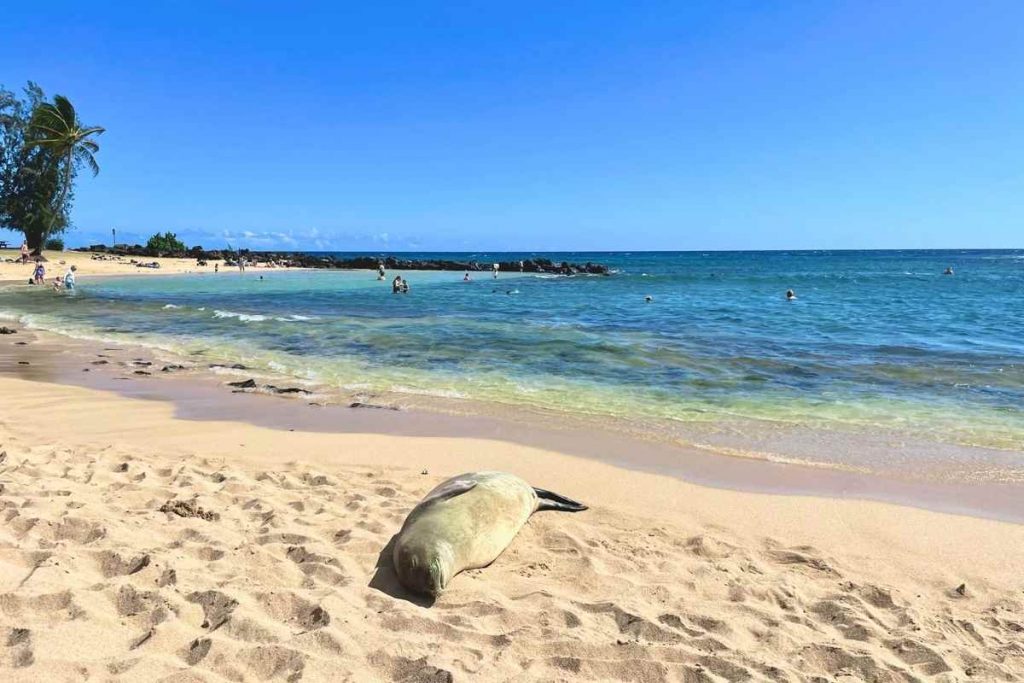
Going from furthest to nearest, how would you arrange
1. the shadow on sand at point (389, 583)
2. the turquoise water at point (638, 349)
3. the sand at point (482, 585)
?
the turquoise water at point (638, 349)
the shadow on sand at point (389, 583)
the sand at point (482, 585)

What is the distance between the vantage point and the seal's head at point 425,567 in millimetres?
3830

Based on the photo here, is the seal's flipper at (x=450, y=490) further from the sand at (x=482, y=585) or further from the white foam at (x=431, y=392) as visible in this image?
the white foam at (x=431, y=392)

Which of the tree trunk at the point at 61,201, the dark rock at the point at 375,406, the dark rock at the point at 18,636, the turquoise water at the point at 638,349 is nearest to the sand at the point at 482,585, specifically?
the dark rock at the point at 18,636

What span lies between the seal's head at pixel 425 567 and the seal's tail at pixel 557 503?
1480 millimetres

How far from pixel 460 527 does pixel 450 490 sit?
55cm

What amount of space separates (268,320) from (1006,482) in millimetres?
19215

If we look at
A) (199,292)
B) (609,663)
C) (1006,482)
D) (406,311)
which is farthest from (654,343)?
(199,292)

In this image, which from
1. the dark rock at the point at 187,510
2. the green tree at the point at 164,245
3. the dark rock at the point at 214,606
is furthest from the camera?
the green tree at the point at 164,245

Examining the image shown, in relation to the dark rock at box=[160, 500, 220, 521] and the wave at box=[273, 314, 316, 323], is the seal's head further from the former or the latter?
the wave at box=[273, 314, 316, 323]

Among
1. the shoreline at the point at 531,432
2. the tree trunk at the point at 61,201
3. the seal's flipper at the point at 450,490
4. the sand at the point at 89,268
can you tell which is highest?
the tree trunk at the point at 61,201

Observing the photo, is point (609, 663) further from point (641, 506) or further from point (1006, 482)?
point (1006, 482)

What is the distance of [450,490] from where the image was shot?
477cm

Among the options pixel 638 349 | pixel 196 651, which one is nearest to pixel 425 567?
pixel 196 651

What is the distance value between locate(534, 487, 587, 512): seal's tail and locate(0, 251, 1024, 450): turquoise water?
3729 millimetres
